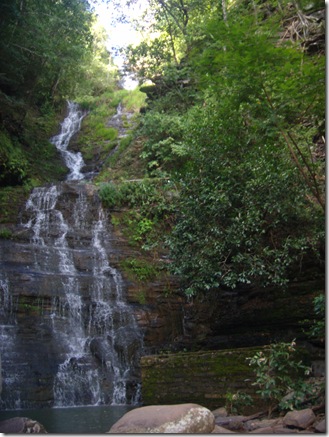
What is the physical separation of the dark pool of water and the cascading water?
0.53 meters

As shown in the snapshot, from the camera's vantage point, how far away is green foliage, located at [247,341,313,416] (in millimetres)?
4543

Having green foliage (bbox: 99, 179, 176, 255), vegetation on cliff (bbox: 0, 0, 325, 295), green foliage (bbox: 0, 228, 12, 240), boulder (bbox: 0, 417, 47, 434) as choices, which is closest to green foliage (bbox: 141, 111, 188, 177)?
vegetation on cliff (bbox: 0, 0, 325, 295)

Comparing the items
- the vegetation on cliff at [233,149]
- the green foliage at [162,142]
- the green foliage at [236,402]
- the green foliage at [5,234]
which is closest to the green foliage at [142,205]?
the vegetation on cliff at [233,149]

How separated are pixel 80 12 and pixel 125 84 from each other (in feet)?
35.0

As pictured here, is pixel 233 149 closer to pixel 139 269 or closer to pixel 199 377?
pixel 199 377

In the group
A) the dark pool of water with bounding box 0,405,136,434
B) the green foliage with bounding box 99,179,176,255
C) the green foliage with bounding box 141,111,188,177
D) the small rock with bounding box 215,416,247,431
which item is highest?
the green foliage with bounding box 141,111,188,177

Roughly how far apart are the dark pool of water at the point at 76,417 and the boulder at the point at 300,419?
1939 mm

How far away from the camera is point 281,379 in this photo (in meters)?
4.86

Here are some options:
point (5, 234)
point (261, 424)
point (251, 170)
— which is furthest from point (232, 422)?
point (5, 234)

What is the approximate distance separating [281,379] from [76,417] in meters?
3.09

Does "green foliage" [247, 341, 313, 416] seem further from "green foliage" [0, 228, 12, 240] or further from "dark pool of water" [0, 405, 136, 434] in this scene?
"green foliage" [0, 228, 12, 240]

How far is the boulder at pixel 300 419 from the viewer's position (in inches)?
158

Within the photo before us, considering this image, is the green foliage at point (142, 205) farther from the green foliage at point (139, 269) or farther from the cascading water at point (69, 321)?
the green foliage at point (139, 269)

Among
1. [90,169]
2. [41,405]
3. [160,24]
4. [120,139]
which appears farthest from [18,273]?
[160,24]
